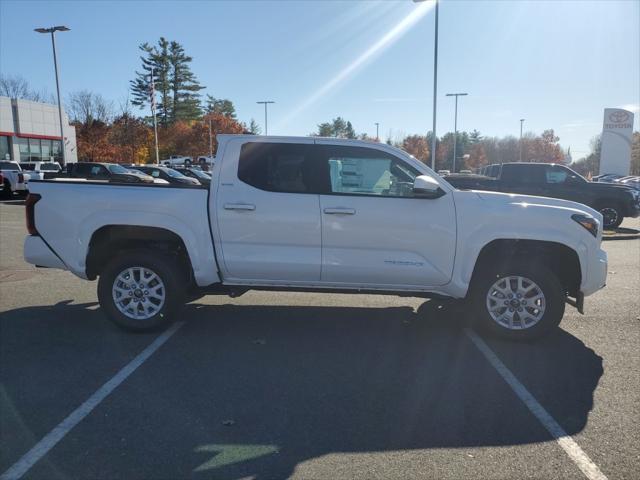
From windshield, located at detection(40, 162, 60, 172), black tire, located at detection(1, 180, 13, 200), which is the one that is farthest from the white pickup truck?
windshield, located at detection(40, 162, 60, 172)

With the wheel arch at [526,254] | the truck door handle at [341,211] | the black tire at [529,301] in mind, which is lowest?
the black tire at [529,301]

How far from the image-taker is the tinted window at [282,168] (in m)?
5.12

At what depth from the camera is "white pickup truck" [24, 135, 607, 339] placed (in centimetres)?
498

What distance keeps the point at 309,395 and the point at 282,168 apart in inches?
92.1

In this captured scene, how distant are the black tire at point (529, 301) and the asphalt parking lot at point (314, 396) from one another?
17 cm

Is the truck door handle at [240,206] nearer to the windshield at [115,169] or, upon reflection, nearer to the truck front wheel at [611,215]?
the truck front wheel at [611,215]

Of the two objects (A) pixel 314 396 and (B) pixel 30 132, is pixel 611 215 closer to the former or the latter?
(A) pixel 314 396

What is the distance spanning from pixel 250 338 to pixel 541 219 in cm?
318

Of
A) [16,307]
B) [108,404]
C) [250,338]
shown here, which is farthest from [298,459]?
[16,307]

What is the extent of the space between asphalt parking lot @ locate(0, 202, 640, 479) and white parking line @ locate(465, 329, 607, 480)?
0.06 feet

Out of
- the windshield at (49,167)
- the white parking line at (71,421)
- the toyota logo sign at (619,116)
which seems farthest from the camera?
the toyota logo sign at (619,116)

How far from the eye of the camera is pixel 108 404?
3.74m

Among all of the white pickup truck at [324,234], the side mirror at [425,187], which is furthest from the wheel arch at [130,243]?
the side mirror at [425,187]

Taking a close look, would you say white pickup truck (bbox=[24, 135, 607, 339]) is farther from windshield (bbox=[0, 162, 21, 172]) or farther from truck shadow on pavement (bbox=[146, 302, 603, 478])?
windshield (bbox=[0, 162, 21, 172])
